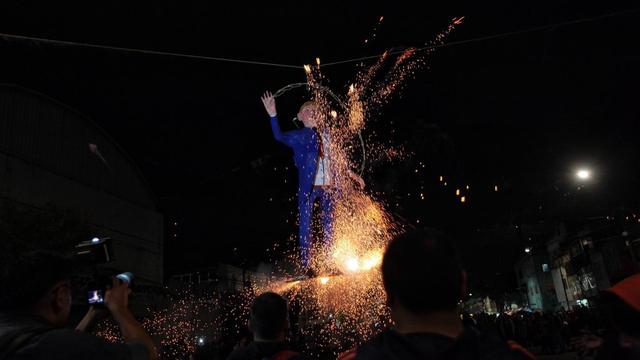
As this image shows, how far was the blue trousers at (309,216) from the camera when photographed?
1208cm

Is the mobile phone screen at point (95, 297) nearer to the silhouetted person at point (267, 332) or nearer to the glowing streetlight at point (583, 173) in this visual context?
the silhouetted person at point (267, 332)

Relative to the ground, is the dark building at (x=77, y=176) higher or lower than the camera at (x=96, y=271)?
higher

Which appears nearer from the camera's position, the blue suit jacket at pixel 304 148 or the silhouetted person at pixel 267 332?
the silhouetted person at pixel 267 332

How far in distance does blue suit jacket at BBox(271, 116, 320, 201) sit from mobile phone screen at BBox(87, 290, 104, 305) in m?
9.07

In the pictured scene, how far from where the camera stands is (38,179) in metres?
23.4

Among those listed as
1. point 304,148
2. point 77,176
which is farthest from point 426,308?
point 77,176

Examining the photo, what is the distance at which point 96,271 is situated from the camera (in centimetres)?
343

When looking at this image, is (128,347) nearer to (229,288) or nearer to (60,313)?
(60,313)

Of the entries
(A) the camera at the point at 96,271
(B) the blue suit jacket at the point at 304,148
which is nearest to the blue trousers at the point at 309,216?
(B) the blue suit jacket at the point at 304,148

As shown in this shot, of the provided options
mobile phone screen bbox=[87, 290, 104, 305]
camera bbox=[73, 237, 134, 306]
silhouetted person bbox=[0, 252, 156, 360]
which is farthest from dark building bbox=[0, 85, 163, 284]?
silhouetted person bbox=[0, 252, 156, 360]

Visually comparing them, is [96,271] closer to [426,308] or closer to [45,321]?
[45,321]

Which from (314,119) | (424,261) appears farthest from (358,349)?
(314,119)

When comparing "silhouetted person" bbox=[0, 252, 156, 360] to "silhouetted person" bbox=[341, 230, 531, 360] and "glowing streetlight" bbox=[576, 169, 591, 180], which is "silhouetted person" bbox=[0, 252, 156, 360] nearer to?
"silhouetted person" bbox=[341, 230, 531, 360]

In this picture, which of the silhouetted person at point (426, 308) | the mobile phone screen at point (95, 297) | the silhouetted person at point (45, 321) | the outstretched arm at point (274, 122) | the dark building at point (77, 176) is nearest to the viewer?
the silhouetted person at point (426, 308)
